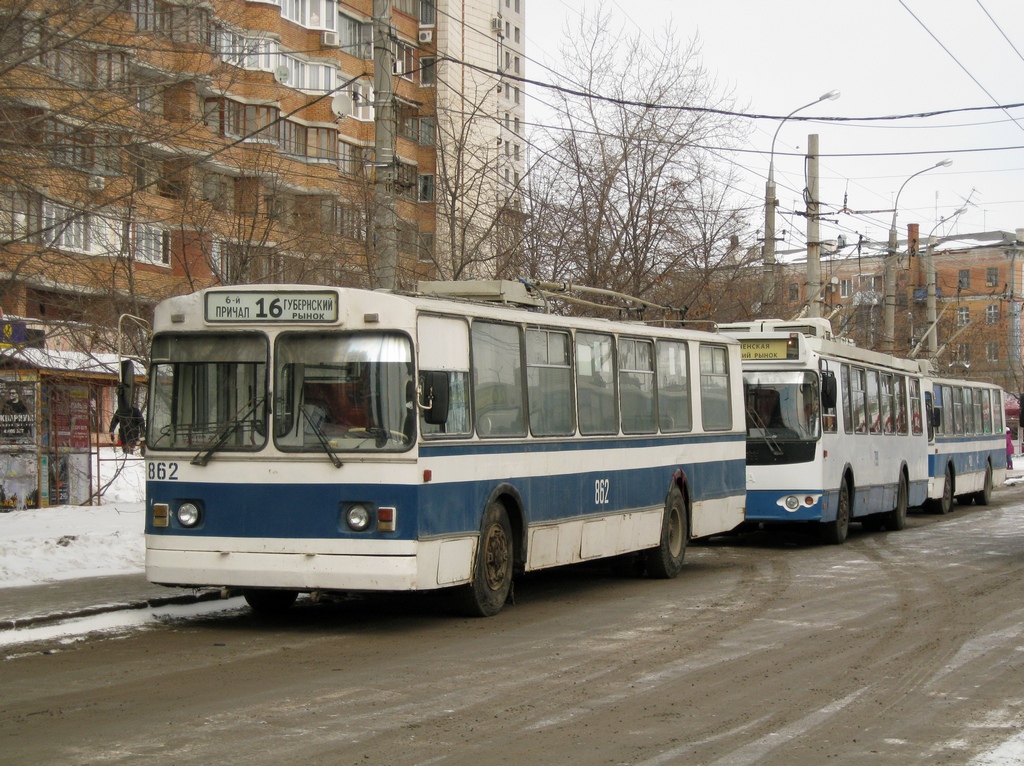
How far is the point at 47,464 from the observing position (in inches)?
873

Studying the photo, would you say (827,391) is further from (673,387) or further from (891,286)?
(891,286)

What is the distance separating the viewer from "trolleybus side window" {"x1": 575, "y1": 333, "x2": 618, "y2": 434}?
14.0 m

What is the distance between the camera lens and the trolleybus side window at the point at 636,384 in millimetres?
14914

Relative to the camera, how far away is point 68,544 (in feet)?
50.5

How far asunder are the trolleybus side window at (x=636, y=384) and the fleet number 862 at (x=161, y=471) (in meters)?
5.20

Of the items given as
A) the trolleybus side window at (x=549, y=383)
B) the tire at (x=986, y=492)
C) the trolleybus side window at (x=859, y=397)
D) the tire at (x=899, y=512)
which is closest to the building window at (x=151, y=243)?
the trolleybus side window at (x=549, y=383)

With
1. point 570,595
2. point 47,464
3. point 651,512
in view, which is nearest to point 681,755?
point 570,595

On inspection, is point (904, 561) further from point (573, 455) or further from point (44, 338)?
point (44, 338)

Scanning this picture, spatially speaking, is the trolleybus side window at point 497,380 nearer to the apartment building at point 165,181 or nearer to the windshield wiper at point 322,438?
the windshield wiper at point 322,438

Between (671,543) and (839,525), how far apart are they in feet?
18.3

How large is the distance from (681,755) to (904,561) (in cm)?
1177

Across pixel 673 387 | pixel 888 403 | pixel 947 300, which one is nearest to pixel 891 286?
pixel 888 403

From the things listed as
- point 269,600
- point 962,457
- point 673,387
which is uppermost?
point 673,387

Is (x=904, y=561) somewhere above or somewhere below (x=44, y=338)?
below
